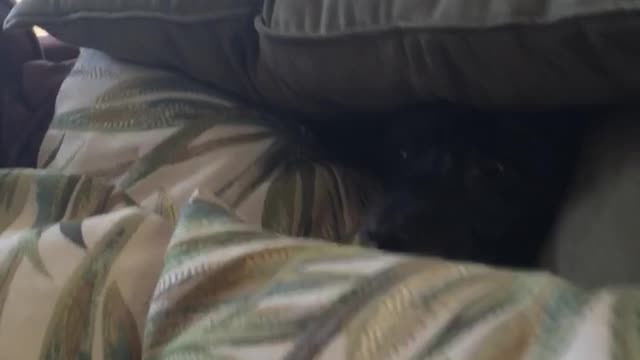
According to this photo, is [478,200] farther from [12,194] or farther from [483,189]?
[12,194]

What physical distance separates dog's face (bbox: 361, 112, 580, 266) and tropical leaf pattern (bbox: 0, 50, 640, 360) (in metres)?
0.07

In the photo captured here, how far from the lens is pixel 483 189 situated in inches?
28.7

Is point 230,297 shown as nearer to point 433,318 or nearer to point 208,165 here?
point 433,318

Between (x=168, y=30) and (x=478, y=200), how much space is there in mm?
293

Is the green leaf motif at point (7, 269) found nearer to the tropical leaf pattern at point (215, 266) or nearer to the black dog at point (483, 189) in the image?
the tropical leaf pattern at point (215, 266)

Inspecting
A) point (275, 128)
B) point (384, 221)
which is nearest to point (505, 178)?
point (384, 221)

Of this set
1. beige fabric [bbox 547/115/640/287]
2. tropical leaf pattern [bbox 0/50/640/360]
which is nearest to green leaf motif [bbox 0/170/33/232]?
tropical leaf pattern [bbox 0/50/640/360]

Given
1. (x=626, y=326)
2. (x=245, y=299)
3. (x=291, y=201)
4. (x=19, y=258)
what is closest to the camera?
(x=626, y=326)

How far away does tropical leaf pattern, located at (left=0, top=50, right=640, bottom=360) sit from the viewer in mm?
488

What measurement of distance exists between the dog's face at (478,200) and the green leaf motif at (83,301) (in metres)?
0.18

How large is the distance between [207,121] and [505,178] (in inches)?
10.1

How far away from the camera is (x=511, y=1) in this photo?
2.14ft

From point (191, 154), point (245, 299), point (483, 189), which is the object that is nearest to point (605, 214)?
point (483, 189)

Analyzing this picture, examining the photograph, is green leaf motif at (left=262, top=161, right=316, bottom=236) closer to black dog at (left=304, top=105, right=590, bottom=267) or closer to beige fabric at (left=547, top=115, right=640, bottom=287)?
black dog at (left=304, top=105, right=590, bottom=267)
